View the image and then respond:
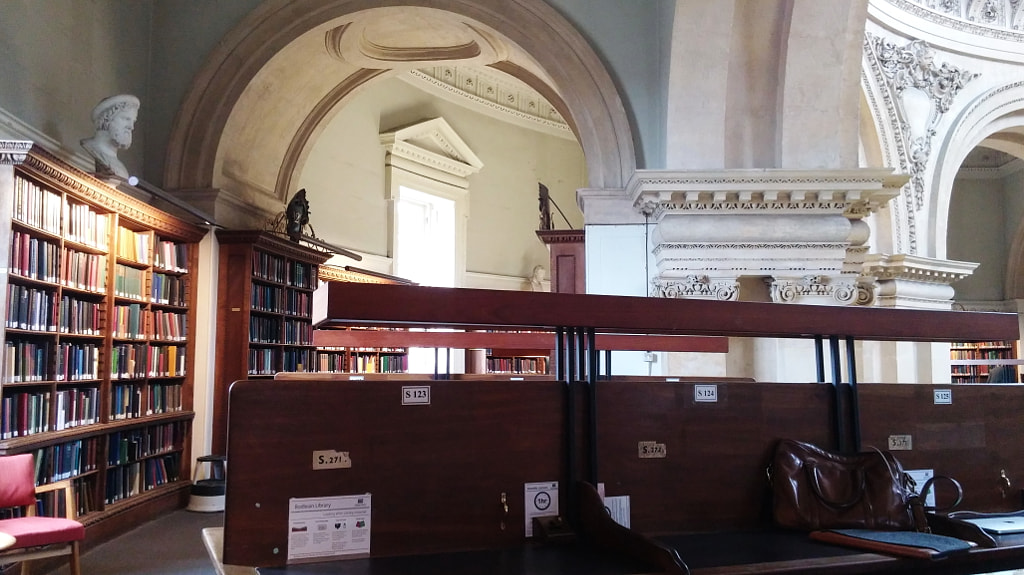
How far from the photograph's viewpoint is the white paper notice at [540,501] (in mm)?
1616

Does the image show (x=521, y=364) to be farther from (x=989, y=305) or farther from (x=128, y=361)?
(x=989, y=305)

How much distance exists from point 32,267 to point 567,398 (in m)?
3.86

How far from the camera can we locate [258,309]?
7.11m

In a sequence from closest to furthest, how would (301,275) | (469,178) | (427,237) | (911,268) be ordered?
(301,275), (911,268), (427,237), (469,178)

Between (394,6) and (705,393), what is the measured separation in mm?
5707

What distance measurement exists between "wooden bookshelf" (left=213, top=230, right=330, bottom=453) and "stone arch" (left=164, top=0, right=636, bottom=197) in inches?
28.5

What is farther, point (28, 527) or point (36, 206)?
point (36, 206)

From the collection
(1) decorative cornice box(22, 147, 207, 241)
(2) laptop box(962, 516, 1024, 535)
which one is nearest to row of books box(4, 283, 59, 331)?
(1) decorative cornice box(22, 147, 207, 241)

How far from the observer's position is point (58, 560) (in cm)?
442

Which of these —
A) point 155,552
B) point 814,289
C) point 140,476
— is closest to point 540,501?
point 155,552

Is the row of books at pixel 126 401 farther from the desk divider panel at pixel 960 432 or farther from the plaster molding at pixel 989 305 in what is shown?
the plaster molding at pixel 989 305

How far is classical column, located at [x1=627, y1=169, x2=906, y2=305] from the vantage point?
531 cm

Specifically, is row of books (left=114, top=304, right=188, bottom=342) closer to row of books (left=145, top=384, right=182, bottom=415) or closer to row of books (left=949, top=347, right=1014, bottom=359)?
row of books (left=145, top=384, right=182, bottom=415)

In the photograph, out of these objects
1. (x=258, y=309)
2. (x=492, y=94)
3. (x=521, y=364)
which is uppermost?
(x=492, y=94)
